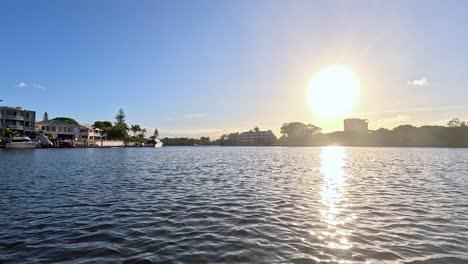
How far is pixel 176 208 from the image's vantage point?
1478cm

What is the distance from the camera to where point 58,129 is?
449ft

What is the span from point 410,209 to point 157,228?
12878 mm

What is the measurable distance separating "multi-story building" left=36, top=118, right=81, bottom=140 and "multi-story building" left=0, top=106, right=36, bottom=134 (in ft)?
28.4

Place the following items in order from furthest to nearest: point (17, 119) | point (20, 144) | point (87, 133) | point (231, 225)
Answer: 1. point (87, 133)
2. point (17, 119)
3. point (20, 144)
4. point (231, 225)

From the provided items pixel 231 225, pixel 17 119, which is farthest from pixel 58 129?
pixel 231 225

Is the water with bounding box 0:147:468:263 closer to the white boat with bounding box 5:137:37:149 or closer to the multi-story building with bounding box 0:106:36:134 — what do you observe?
the white boat with bounding box 5:137:37:149

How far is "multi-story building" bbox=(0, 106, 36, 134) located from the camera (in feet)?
362

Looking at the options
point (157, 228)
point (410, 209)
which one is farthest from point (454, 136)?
point (157, 228)

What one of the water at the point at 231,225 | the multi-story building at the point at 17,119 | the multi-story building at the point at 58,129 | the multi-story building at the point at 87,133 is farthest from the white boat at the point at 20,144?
the water at the point at 231,225

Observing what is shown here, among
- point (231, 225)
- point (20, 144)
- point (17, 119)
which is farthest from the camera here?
point (17, 119)

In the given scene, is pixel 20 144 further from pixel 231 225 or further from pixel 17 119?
pixel 231 225

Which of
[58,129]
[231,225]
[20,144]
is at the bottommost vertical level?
[231,225]

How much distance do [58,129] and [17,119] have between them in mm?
22944

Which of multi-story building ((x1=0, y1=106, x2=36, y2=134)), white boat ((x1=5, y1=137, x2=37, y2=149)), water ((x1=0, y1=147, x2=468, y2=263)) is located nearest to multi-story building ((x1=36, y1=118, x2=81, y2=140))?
multi-story building ((x1=0, y1=106, x2=36, y2=134))
